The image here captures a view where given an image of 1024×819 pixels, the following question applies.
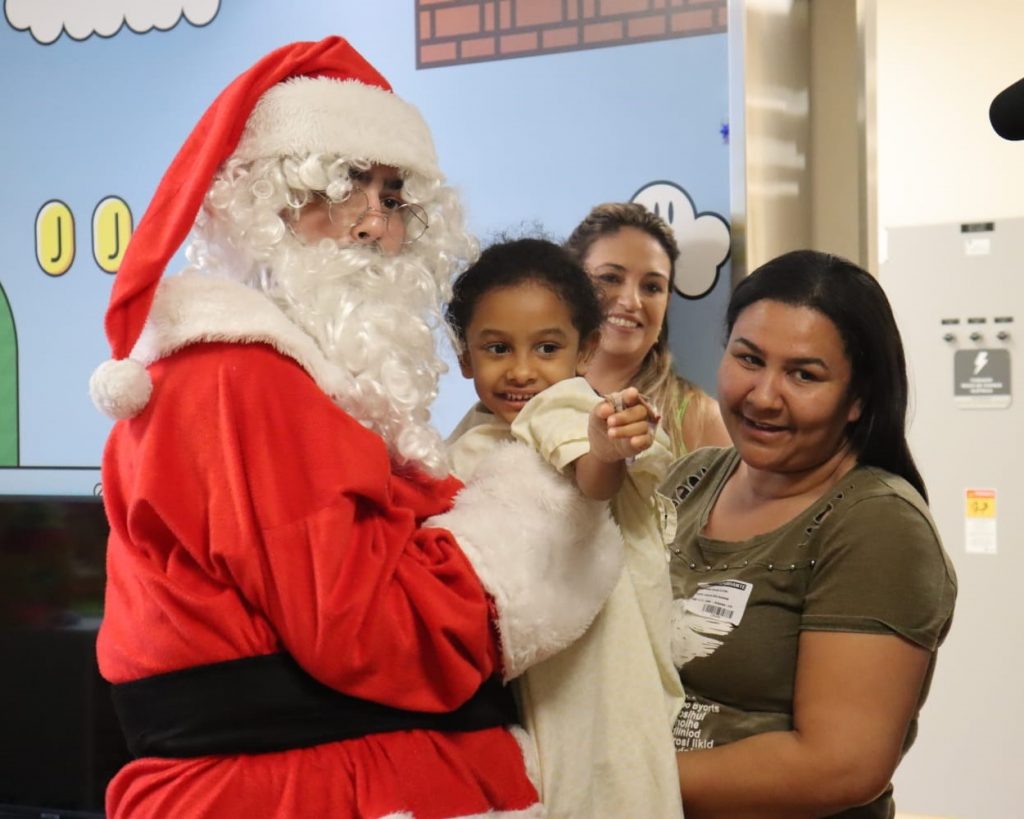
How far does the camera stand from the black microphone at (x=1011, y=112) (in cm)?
130

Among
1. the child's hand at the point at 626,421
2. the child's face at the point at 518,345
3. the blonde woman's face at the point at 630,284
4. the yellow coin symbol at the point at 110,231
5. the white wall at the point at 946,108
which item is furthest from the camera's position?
the white wall at the point at 946,108

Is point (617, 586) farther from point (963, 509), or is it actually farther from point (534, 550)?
point (963, 509)

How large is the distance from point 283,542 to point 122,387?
9.6 inches

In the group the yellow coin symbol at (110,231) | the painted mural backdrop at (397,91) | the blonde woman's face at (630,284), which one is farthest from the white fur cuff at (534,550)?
the yellow coin symbol at (110,231)

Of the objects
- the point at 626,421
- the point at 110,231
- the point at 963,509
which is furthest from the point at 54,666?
the point at 963,509

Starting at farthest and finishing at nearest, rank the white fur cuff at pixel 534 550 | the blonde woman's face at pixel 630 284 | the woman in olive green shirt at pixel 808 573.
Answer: the blonde woman's face at pixel 630 284 < the woman in olive green shirt at pixel 808 573 < the white fur cuff at pixel 534 550

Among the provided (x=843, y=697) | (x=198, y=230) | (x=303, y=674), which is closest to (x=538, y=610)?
(x=303, y=674)

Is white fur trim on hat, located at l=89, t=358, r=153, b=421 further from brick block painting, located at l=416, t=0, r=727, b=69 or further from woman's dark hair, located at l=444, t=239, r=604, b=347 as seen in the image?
brick block painting, located at l=416, t=0, r=727, b=69

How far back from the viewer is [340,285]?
1.46 meters

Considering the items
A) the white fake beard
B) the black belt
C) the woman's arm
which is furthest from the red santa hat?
the woman's arm

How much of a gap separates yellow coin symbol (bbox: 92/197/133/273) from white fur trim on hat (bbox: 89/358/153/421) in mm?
1844

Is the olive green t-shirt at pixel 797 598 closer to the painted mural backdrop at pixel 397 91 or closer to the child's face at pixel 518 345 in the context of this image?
the child's face at pixel 518 345

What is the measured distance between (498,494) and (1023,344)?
11.7 feet

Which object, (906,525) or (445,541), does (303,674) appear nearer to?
(445,541)
